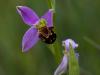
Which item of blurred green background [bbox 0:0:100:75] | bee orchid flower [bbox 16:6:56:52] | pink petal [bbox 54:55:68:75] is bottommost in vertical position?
blurred green background [bbox 0:0:100:75]

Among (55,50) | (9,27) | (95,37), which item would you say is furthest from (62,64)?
(9,27)

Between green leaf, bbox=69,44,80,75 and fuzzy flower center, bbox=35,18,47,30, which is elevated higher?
fuzzy flower center, bbox=35,18,47,30

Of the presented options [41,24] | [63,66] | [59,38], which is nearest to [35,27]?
[41,24]

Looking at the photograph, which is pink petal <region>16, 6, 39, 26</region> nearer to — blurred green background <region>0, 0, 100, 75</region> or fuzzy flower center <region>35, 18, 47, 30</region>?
fuzzy flower center <region>35, 18, 47, 30</region>

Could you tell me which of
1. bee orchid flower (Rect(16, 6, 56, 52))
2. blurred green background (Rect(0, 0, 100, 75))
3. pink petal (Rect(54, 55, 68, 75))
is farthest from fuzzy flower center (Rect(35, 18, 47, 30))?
blurred green background (Rect(0, 0, 100, 75))

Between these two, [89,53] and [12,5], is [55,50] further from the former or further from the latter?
[12,5]

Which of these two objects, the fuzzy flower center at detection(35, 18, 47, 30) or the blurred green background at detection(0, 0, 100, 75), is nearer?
the fuzzy flower center at detection(35, 18, 47, 30)

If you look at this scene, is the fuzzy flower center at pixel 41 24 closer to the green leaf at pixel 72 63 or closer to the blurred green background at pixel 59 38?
the green leaf at pixel 72 63
